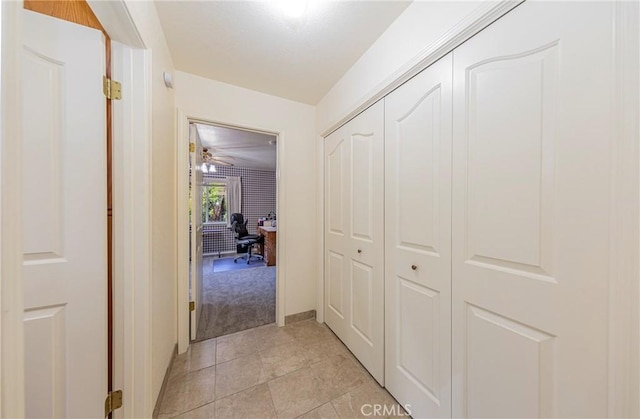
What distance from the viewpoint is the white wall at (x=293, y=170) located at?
203 centimetres

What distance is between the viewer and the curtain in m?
5.86

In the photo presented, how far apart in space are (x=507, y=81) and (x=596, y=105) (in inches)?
11.3

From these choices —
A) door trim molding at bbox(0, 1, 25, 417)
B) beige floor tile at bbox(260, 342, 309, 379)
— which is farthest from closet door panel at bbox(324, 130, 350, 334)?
door trim molding at bbox(0, 1, 25, 417)

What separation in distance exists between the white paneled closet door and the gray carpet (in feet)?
6.45

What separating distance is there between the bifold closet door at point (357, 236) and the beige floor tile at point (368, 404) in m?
0.11

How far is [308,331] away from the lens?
213 centimetres

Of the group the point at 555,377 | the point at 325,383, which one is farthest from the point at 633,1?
the point at 325,383

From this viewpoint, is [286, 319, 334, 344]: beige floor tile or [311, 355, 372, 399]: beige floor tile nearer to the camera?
[311, 355, 372, 399]: beige floor tile

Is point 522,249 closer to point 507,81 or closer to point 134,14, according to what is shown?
point 507,81

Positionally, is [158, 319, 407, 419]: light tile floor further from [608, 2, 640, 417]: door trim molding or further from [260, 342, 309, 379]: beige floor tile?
[608, 2, 640, 417]: door trim molding

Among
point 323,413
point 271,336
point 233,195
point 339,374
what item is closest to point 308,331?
point 271,336

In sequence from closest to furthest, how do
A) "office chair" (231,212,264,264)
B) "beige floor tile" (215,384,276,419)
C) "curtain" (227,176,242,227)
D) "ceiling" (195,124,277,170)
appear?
"beige floor tile" (215,384,276,419) < "ceiling" (195,124,277,170) < "office chair" (231,212,264,264) < "curtain" (227,176,242,227)

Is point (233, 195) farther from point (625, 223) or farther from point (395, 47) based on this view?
point (625, 223)

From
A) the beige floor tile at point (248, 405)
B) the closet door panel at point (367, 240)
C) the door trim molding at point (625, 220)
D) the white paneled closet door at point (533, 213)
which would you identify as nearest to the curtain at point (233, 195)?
the closet door panel at point (367, 240)
